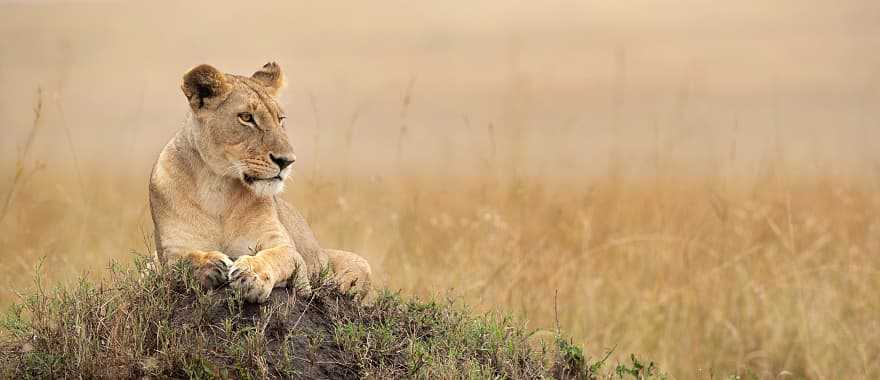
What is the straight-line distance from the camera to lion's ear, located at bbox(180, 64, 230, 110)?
5656 mm

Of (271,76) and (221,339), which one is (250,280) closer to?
(221,339)

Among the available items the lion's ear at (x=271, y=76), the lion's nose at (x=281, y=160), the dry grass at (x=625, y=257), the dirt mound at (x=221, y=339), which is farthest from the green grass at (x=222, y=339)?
the dry grass at (x=625, y=257)

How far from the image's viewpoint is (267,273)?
16.7ft

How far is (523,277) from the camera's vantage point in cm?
958

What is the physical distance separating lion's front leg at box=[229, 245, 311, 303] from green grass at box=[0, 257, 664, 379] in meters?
0.07

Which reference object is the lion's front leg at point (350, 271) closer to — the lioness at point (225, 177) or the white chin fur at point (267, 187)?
the lioness at point (225, 177)

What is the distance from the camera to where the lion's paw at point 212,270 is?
5.04 metres

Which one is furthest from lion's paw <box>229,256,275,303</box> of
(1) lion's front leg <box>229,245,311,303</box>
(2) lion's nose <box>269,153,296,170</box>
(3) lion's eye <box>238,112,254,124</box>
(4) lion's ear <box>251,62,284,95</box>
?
(4) lion's ear <box>251,62,284,95</box>

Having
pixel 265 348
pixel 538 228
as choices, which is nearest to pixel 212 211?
pixel 265 348

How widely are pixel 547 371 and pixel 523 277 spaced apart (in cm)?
388

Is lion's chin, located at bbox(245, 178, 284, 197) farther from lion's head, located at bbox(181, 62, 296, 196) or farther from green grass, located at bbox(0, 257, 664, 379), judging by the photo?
green grass, located at bbox(0, 257, 664, 379)

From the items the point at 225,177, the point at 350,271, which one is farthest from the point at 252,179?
the point at 350,271

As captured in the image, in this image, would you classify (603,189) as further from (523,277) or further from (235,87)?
(235,87)

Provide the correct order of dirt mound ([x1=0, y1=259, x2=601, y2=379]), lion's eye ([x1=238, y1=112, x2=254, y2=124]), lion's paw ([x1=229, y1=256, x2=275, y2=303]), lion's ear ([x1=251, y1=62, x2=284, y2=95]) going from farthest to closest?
lion's ear ([x1=251, y1=62, x2=284, y2=95]), lion's eye ([x1=238, y1=112, x2=254, y2=124]), lion's paw ([x1=229, y1=256, x2=275, y2=303]), dirt mound ([x1=0, y1=259, x2=601, y2=379])
